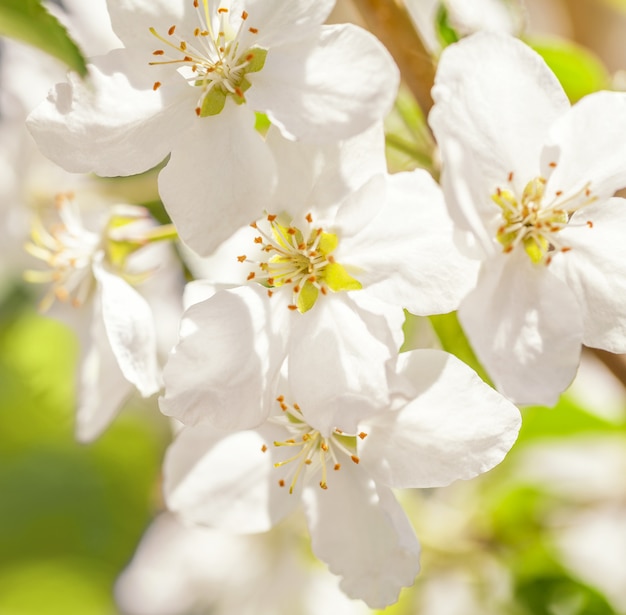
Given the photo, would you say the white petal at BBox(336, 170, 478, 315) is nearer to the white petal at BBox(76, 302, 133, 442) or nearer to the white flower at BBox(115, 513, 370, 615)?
the white petal at BBox(76, 302, 133, 442)

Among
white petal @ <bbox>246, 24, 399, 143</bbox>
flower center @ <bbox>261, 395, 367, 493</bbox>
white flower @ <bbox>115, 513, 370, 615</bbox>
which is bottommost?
white flower @ <bbox>115, 513, 370, 615</bbox>

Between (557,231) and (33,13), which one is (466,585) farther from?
(33,13)

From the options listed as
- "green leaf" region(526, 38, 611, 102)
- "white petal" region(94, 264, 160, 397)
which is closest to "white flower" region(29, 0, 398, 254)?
"white petal" region(94, 264, 160, 397)

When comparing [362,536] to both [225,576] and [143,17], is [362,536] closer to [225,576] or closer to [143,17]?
[143,17]

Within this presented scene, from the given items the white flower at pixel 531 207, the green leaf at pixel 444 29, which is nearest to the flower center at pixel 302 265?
the white flower at pixel 531 207

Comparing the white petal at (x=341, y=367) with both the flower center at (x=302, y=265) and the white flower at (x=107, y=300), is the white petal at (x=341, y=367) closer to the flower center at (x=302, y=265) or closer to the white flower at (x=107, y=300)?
the flower center at (x=302, y=265)

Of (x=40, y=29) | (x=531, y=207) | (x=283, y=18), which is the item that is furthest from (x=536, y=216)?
(x=40, y=29)
